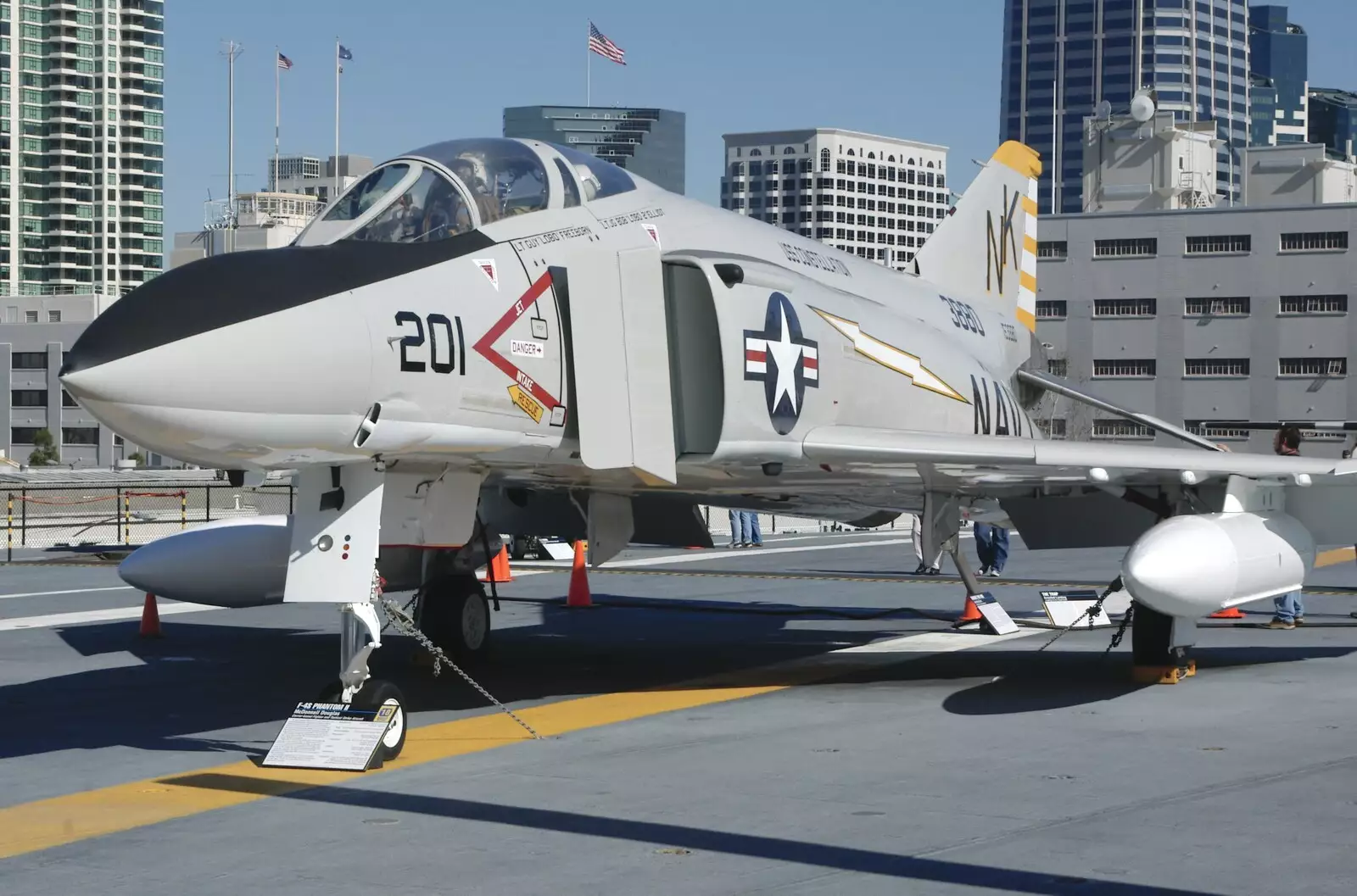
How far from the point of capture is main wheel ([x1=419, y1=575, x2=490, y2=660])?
43.3 feet

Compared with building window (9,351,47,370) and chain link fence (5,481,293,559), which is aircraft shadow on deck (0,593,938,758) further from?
building window (9,351,47,370)

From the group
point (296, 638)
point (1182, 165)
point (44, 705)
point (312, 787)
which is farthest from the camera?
point (1182, 165)

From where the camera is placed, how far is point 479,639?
1344cm

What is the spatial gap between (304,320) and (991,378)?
24.9 feet

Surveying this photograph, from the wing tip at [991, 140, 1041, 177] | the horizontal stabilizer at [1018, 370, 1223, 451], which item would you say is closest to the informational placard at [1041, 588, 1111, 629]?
the horizontal stabilizer at [1018, 370, 1223, 451]

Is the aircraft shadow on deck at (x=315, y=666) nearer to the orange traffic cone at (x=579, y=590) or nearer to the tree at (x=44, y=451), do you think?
the orange traffic cone at (x=579, y=590)

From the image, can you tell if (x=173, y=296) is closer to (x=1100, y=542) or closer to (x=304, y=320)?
(x=304, y=320)

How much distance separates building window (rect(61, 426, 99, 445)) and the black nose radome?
138 meters

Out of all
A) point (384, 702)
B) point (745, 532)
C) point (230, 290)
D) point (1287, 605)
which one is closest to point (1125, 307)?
point (745, 532)

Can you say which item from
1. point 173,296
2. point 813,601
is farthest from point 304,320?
point 813,601

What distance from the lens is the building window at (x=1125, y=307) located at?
314ft

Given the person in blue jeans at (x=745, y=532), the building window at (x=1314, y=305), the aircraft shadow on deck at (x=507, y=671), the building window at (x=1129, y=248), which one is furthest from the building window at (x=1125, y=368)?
the aircraft shadow on deck at (x=507, y=671)

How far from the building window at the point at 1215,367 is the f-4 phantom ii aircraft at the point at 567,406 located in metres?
84.3

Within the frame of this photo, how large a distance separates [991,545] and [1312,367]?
7670 centimetres
